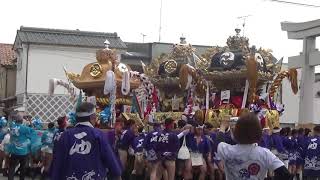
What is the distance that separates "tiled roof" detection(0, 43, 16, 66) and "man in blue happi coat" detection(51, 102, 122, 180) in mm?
37346

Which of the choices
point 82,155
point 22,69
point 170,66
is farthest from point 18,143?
point 22,69

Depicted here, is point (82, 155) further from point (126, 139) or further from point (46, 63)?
point (46, 63)

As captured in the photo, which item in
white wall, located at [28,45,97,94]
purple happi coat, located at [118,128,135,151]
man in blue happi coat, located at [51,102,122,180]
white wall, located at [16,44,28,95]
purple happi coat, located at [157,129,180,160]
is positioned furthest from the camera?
white wall, located at [28,45,97,94]

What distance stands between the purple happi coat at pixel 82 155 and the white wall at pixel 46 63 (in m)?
29.3

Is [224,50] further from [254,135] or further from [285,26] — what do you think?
[254,135]

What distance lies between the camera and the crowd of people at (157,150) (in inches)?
219

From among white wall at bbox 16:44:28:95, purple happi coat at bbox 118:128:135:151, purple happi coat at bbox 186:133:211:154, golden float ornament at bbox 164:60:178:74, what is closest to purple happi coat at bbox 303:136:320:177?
purple happi coat at bbox 186:133:211:154

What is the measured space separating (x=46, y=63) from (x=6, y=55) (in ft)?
33.9

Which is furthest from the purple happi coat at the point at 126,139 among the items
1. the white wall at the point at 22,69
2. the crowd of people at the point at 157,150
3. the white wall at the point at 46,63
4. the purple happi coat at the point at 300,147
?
the white wall at the point at 22,69

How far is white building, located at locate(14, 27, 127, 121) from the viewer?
1399 inches

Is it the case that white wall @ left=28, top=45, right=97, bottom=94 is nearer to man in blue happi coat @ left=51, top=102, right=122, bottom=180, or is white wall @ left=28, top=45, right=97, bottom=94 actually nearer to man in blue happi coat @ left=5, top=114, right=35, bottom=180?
man in blue happi coat @ left=5, top=114, right=35, bottom=180

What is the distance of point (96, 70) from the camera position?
22.3m

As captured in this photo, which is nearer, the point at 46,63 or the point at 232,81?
the point at 232,81

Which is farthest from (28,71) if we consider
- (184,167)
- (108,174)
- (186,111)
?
(108,174)
